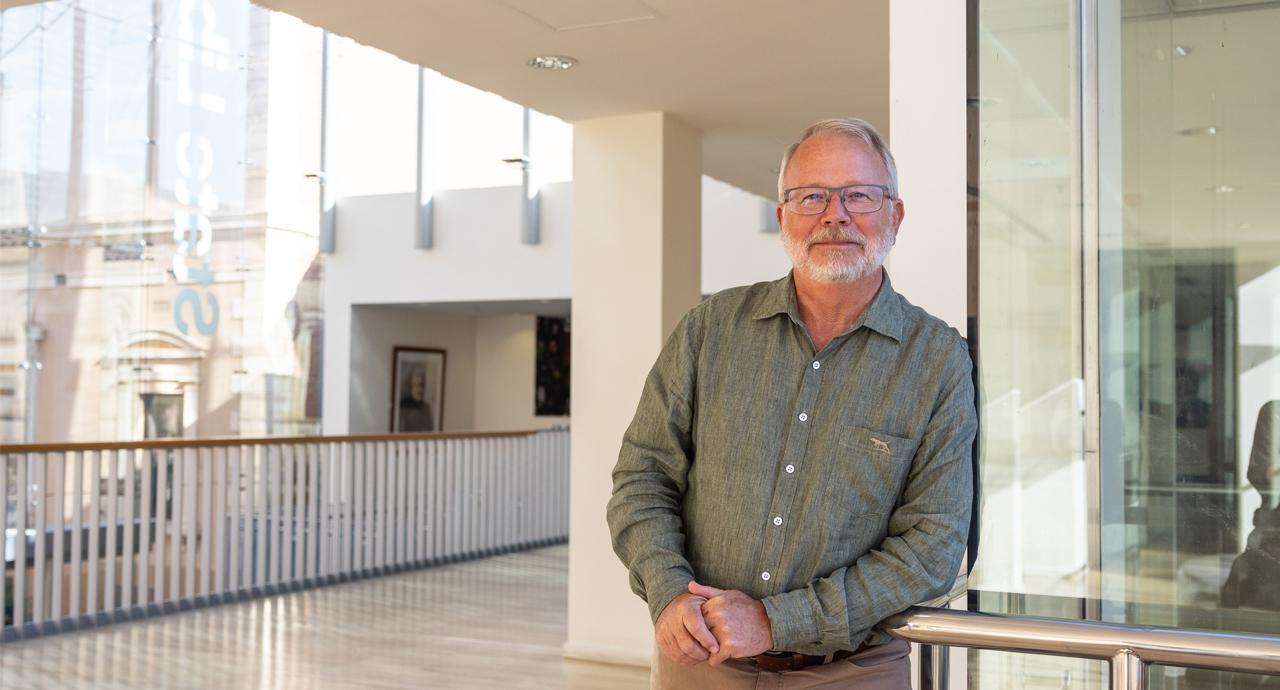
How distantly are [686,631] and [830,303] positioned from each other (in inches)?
19.6

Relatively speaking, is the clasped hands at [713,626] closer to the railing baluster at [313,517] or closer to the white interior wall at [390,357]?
A: the railing baluster at [313,517]

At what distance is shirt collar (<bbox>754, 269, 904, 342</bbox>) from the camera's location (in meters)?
1.67

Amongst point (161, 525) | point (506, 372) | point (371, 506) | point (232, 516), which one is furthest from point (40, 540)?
point (506, 372)

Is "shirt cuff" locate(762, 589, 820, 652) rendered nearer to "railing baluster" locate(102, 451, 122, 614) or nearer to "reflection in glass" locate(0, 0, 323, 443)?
"railing baluster" locate(102, 451, 122, 614)

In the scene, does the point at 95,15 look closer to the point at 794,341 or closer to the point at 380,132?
the point at 380,132

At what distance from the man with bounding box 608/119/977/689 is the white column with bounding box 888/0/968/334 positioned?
392mm

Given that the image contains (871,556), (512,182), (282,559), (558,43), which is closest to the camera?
(871,556)

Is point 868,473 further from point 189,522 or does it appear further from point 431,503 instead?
point 431,503

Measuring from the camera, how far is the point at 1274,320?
200cm

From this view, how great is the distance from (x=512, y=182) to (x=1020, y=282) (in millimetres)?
11319

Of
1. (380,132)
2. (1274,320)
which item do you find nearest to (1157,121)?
(1274,320)

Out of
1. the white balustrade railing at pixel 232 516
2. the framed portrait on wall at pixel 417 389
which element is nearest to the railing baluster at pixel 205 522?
the white balustrade railing at pixel 232 516

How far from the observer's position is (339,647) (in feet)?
19.6

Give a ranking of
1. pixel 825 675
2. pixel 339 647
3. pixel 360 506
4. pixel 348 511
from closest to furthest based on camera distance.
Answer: pixel 825 675 → pixel 339 647 → pixel 348 511 → pixel 360 506
